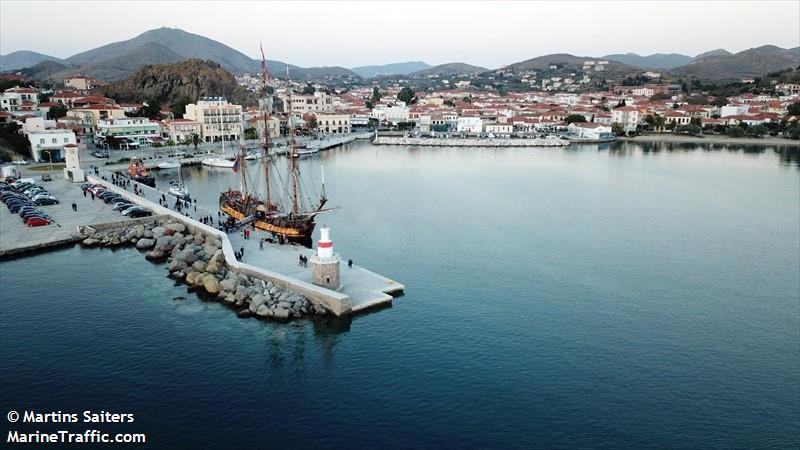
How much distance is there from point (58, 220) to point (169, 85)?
74.9m

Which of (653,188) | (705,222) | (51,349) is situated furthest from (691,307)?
(653,188)

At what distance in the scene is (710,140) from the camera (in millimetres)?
89688

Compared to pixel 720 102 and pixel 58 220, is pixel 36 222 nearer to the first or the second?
pixel 58 220

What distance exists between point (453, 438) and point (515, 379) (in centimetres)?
337

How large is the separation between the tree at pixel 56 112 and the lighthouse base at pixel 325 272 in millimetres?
64907

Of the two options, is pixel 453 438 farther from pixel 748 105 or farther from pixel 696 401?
pixel 748 105

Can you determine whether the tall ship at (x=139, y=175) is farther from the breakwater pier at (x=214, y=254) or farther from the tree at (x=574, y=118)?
the tree at (x=574, y=118)

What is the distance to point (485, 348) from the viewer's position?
17.1m

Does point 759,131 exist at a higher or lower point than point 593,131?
lower

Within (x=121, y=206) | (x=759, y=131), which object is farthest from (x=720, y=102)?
(x=121, y=206)

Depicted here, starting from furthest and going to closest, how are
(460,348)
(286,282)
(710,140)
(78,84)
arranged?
(78,84) → (710,140) → (286,282) → (460,348)

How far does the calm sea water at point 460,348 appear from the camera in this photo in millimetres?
13258

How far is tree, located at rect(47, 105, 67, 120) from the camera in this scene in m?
68.8

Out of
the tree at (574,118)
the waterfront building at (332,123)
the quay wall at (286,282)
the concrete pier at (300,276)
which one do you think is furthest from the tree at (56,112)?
the tree at (574,118)
